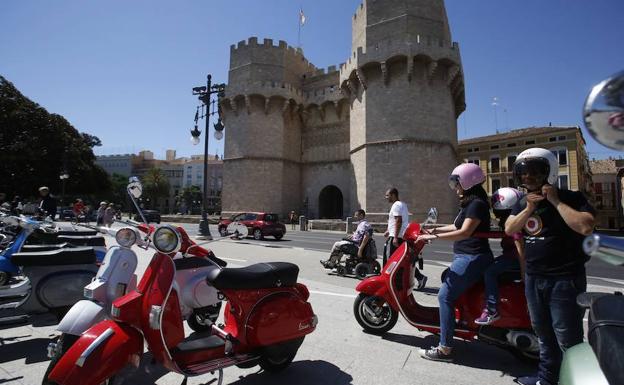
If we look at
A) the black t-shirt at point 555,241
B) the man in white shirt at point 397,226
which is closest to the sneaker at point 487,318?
the black t-shirt at point 555,241

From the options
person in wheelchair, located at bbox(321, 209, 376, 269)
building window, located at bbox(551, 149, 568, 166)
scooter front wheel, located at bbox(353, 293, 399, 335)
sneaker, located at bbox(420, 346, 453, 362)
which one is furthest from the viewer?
building window, located at bbox(551, 149, 568, 166)

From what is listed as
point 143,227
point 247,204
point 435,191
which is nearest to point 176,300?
point 143,227

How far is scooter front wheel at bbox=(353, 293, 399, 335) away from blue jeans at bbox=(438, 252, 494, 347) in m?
0.75

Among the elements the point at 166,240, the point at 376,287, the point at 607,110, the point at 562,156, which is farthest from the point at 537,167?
the point at 562,156

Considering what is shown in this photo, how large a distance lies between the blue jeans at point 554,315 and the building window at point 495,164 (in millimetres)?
44141

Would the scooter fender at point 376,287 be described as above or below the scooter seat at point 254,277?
below

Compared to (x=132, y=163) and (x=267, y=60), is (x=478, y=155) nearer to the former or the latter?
(x=267, y=60)

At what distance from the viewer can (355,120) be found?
29.0m

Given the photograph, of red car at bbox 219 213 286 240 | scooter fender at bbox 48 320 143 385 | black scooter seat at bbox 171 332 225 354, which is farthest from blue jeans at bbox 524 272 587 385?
red car at bbox 219 213 286 240

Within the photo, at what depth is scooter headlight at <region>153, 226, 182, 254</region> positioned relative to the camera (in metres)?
2.29

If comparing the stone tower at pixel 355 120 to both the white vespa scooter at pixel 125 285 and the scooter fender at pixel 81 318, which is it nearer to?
the white vespa scooter at pixel 125 285

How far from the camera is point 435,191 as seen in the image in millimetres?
25953

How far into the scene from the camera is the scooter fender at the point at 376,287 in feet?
12.0

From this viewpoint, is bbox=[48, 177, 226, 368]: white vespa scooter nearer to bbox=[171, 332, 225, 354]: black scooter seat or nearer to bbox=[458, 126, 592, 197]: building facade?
bbox=[171, 332, 225, 354]: black scooter seat
